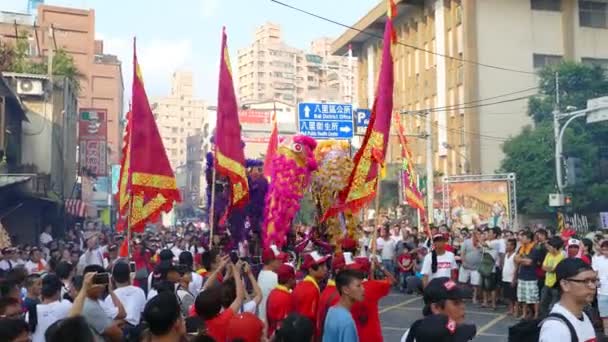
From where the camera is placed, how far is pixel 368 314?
6102mm

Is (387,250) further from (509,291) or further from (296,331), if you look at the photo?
(296,331)

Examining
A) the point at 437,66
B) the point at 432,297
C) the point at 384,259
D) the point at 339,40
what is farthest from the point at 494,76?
the point at 432,297

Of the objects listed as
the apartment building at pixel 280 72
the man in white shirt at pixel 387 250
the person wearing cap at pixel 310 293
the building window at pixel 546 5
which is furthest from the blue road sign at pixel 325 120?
the apartment building at pixel 280 72

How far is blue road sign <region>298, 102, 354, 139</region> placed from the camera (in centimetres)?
2516

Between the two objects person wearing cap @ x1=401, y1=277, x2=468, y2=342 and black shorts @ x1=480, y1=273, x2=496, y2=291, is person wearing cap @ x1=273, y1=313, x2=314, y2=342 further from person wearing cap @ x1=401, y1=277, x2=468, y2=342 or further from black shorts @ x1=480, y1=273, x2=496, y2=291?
black shorts @ x1=480, y1=273, x2=496, y2=291

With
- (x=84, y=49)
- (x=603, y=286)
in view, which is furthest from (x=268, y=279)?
(x=84, y=49)

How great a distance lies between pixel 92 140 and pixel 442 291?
32731 millimetres

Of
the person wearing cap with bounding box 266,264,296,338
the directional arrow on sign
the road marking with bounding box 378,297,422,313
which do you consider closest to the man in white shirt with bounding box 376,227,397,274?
the road marking with bounding box 378,297,422,313

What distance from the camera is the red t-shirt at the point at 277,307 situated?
647cm

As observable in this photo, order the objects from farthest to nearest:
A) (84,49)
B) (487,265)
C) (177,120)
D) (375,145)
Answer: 1. (177,120)
2. (84,49)
3. (487,265)
4. (375,145)

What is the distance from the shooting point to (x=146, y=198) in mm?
9641

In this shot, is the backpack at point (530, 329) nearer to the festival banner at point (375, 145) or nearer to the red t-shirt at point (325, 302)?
the red t-shirt at point (325, 302)

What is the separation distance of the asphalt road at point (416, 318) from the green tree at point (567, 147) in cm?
2068

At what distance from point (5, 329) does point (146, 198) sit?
539 cm
